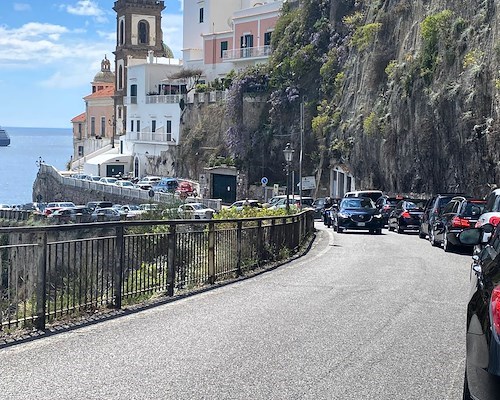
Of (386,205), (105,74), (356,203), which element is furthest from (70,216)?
(105,74)

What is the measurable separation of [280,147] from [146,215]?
38148 mm

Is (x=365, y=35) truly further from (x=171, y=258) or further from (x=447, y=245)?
(x=171, y=258)

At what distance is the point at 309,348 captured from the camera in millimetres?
9148

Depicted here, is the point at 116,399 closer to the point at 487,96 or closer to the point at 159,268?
the point at 159,268

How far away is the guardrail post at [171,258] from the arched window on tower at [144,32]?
9517cm

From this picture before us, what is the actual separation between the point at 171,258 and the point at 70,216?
32.6 m

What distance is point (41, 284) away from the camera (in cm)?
967

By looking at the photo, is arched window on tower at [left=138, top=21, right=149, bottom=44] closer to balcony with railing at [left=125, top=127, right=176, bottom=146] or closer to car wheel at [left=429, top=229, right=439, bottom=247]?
balcony with railing at [left=125, top=127, right=176, bottom=146]

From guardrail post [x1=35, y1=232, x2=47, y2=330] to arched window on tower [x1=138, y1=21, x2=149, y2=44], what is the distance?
3871 inches

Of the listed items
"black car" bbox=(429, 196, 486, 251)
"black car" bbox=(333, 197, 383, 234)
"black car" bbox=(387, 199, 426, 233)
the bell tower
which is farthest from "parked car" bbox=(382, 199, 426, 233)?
the bell tower

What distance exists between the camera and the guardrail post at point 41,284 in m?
9.66

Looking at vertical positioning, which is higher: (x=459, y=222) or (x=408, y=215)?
(x=459, y=222)

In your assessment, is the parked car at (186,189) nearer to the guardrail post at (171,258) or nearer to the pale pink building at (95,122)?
the pale pink building at (95,122)

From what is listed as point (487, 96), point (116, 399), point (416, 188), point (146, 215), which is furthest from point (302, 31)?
point (116, 399)
